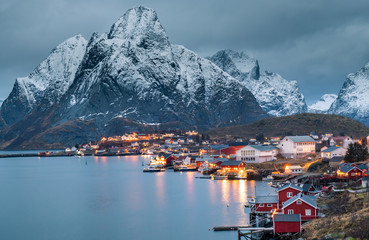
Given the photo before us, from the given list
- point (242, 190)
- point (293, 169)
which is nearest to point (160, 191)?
point (242, 190)

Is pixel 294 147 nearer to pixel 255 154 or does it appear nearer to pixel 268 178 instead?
pixel 255 154

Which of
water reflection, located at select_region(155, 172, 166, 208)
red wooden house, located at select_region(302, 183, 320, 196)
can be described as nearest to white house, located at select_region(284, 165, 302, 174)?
water reflection, located at select_region(155, 172, 166, 208)

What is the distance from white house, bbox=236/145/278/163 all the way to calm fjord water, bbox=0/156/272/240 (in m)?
12.0

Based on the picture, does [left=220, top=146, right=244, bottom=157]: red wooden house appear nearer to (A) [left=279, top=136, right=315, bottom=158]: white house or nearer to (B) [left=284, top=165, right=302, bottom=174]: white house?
(A) [left=279, top=136, right=315, bottom=158]: white house

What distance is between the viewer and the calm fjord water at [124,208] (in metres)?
40.8

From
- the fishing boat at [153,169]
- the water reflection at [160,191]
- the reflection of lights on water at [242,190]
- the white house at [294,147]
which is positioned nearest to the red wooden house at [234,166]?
the reflection of lights on water at [242,190]

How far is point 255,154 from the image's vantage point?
85.8 m

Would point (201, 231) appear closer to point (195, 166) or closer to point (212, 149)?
point (195, 166)

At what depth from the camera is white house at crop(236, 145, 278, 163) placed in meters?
85.5

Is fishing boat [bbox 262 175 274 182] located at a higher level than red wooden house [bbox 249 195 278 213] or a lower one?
higher

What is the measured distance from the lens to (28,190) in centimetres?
7338

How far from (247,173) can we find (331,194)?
2956 centimetres

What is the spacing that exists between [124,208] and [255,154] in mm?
38896

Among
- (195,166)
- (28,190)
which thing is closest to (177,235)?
(28,190)
